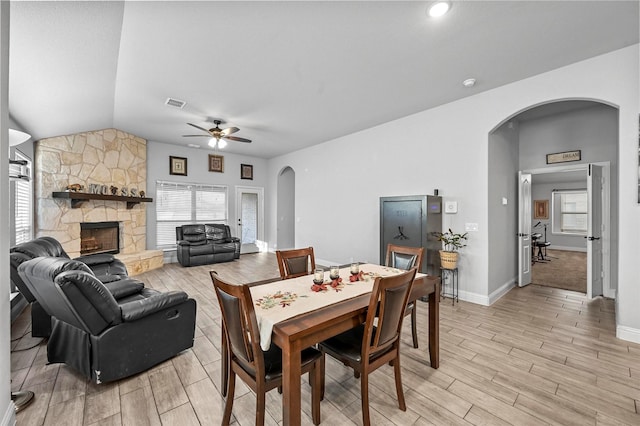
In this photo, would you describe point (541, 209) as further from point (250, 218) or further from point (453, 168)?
point (250, 218)

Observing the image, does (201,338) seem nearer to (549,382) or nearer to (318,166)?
(549,382)

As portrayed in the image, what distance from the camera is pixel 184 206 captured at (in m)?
7.15

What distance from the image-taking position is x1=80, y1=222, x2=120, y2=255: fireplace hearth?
5.35 meters

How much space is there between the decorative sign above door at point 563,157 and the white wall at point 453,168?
5.43ft

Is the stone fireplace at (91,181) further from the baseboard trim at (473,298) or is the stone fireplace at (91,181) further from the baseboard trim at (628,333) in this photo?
the baseboard trim at (628,333)

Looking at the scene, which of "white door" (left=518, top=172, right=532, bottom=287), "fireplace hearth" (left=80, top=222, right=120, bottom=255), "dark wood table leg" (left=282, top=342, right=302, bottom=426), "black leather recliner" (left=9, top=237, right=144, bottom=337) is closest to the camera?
"dark wood table leg" (left=282, top=342, right=302, bottom=426)

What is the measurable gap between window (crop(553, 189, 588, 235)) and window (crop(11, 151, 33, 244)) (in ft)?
43.6

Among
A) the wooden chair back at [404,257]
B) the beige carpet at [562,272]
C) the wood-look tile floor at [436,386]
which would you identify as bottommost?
the wood-look tile floor at [436,386]

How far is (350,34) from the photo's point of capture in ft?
8.16

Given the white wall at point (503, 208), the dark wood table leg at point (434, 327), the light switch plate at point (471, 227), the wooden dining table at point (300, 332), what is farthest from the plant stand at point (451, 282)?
the wooden dining table at point (300, 332)

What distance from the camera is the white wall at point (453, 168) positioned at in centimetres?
275

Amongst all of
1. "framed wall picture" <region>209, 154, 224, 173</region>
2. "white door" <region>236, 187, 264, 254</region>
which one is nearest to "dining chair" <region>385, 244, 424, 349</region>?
"white door" <region>236, 187, 264, 254</region>

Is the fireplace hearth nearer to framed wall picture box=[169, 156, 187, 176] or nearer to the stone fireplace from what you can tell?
the stone fireplace

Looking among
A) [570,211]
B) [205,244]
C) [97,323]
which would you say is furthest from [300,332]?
[570,211]
